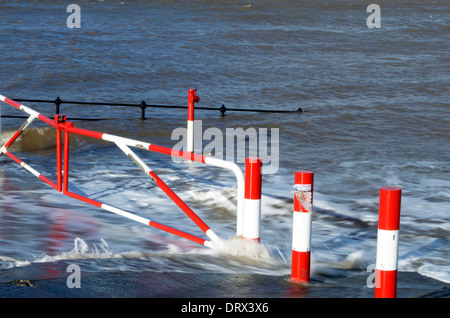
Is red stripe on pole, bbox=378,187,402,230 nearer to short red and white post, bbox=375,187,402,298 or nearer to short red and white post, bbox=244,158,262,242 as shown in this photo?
short red and white post, bbox=375,187,402,298

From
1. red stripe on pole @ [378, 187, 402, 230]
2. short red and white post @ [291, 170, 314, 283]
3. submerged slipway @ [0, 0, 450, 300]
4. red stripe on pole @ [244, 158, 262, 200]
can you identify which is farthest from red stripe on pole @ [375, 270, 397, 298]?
red stripe on pole @ [244, 158, 262, 200]

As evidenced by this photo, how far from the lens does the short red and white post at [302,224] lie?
4945mm

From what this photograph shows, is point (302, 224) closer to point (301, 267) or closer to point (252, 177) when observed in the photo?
point (301, 267)

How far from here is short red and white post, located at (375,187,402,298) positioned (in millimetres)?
4238

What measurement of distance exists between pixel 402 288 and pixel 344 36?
30752 millimetres

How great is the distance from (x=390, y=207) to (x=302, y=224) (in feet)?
2.85

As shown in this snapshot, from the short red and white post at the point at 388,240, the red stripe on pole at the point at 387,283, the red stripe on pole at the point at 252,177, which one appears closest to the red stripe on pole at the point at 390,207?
the short red and white post at the point at 388,240

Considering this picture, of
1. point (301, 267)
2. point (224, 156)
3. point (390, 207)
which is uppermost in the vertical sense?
point (390, 207)

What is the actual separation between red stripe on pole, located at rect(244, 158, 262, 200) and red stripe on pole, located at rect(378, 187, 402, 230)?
127cm

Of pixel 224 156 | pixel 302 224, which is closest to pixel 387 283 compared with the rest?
pixel 302 224

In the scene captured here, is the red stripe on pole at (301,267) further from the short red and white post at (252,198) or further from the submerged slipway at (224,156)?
the short red and white post at (252,198)

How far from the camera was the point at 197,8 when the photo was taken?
159 ft

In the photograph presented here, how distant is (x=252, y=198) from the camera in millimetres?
5453
